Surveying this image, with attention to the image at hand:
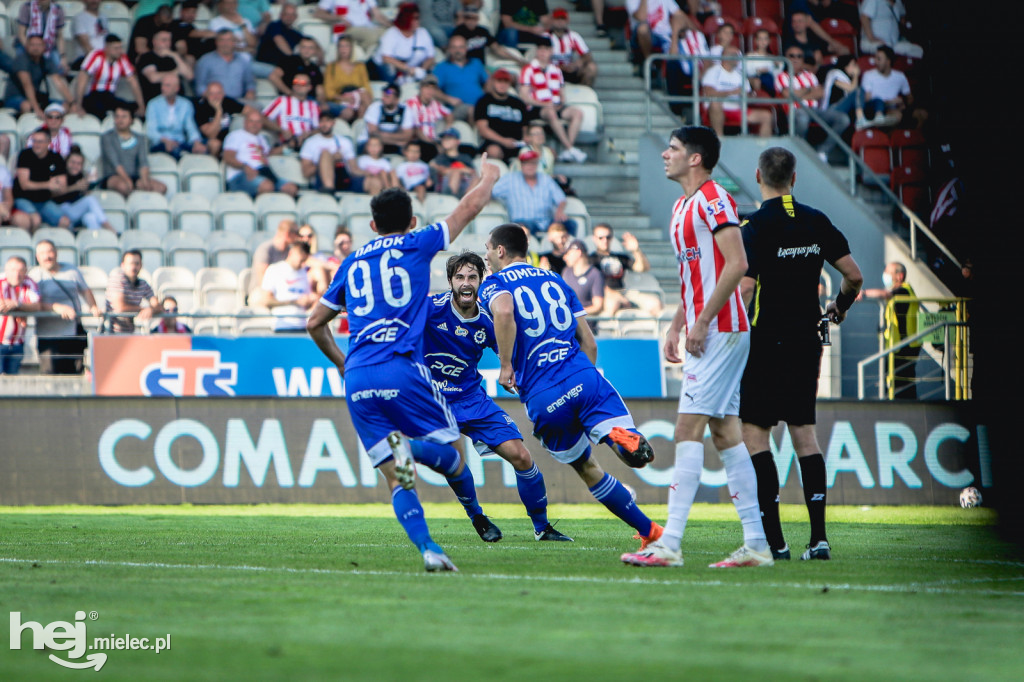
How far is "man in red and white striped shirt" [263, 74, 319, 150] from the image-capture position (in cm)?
1755

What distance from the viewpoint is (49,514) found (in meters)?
12.0

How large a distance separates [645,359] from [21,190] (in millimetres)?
7835

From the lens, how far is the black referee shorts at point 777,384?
7.33m

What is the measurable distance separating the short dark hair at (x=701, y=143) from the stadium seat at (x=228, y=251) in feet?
32.2

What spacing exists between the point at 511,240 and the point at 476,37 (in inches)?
446

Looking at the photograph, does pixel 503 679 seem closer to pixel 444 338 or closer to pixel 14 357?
pixel 444 338

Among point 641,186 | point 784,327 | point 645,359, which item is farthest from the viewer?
point 641,186

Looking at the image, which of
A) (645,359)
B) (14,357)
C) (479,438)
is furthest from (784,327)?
(14,357)

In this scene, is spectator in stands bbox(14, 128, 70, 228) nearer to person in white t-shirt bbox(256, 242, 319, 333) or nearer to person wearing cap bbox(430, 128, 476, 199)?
person in white t-shirt bbox(256, 242, 319, 333)

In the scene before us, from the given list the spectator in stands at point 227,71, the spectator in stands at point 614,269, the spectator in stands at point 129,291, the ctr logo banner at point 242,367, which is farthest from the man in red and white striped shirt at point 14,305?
the spectator in stands at point 614,269

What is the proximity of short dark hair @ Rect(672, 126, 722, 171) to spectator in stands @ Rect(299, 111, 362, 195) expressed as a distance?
10.8m

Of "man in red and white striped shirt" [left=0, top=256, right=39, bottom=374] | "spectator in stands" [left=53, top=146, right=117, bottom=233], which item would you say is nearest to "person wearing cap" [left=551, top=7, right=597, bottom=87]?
"spectator in stands" [left=53, top=146, right=117, bottom=233]

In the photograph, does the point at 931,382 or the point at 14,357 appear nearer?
the point at 14,357

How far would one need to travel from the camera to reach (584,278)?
49.9 feet
